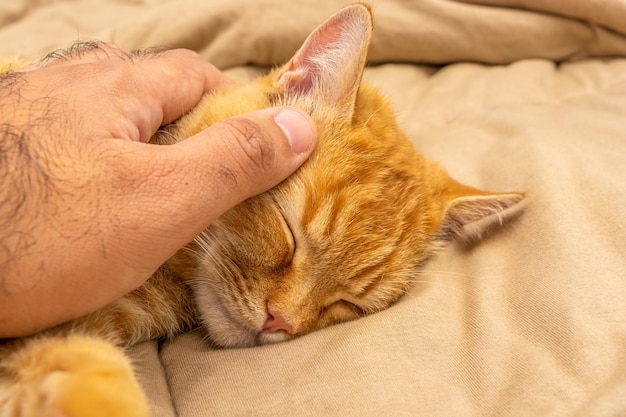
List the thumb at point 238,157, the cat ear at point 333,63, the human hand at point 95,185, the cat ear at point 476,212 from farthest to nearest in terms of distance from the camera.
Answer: the cat ear at point 476,212, the cat ear at point 333,63, the thumb at point 238,157, the human hand at point 95,185

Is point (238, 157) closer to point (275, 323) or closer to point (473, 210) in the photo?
point (275, 323)

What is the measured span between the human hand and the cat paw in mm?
79

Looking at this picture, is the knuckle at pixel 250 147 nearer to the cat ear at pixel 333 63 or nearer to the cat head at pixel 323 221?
the cat head at pixel 323 221

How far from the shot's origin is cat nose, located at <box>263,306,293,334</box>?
1481 millimetres

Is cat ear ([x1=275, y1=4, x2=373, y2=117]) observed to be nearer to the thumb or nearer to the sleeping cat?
the sleeping cat

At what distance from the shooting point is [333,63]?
1.66 metres

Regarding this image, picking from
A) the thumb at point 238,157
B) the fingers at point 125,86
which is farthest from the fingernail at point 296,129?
the fingers at point 125,86

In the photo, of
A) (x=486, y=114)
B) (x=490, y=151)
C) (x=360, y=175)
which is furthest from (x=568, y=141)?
(x=360, y=175)

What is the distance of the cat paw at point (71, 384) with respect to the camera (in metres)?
0.94

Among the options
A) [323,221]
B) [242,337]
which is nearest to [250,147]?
[323,221]

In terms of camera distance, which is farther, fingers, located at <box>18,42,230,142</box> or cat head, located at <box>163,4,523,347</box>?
cat head, located at <box>163,4,523,347</box>

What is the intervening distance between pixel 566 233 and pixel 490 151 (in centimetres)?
67

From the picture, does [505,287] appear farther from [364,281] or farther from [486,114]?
[486,114]

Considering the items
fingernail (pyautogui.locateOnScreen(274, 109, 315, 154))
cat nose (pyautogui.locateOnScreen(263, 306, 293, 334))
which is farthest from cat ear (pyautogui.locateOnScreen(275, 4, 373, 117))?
cat nose (pyautogui.locateOnScreen(263, 306, 293, 334))
